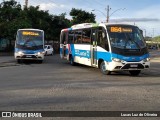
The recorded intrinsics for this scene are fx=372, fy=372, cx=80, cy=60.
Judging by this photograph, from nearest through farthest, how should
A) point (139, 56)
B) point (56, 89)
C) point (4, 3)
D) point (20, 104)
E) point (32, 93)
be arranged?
1. point (20, 104)
2. point (32, 93)
3. point (56, 89)
4. point (139, 56)
5. point (4, 3)

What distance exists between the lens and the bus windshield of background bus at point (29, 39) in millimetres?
28312

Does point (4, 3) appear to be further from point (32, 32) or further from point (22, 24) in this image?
point (32, 32)

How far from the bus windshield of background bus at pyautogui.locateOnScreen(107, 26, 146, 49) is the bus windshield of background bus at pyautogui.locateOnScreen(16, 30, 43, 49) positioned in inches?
416

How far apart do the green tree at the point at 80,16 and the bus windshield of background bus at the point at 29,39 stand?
43.9 metres

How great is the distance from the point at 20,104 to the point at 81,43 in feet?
45.6

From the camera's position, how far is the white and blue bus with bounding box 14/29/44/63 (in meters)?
28.0

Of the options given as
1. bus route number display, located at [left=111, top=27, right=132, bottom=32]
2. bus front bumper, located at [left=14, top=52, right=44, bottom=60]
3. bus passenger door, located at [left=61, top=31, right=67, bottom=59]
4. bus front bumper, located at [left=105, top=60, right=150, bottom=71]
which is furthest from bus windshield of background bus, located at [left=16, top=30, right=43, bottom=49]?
bus front bumper, located at [left=105, top=60, right=150, bottom=71]

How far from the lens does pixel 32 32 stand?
28750 millimetres

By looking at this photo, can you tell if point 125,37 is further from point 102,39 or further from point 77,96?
point 77,96

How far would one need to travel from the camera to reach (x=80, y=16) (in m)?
72.7

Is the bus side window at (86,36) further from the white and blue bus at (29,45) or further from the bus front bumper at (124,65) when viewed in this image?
the white and blue bus at (29,45)

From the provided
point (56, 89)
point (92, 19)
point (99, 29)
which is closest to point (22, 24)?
point (92, 19)

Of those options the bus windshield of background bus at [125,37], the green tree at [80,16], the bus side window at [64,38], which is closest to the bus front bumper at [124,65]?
the bus windshield of background bus at [125,37]

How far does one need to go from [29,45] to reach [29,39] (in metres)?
0.50
